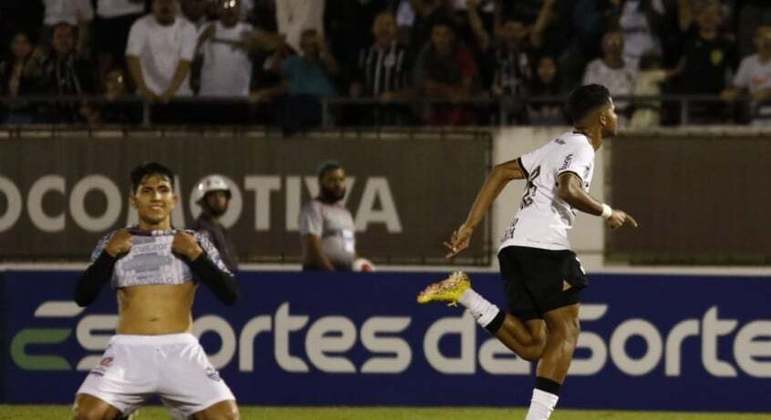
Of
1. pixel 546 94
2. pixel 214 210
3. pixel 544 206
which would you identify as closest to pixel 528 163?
pixel 544 206

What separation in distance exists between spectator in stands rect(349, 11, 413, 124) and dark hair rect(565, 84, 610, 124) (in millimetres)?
4904

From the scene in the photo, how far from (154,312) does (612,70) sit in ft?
23.6

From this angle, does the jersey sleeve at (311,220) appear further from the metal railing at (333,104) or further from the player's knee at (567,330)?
the player's knee at (567,330)

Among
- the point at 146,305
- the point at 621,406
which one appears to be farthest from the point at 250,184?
the point at 146,305

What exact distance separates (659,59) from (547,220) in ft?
18.9

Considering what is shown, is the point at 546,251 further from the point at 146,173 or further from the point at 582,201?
the point at 146,173

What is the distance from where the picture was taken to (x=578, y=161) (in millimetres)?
8898

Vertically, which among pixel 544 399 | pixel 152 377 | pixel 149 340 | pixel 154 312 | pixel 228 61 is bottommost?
pixel 544 399

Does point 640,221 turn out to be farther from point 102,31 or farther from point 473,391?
point 102,31

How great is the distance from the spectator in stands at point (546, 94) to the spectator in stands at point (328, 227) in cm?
202

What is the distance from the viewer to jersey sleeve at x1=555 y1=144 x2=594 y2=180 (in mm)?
8891

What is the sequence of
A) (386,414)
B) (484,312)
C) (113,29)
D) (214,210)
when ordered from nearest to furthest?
(484,312)
(386,414)
(214,210)
(113,29)

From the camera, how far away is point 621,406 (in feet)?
39.5

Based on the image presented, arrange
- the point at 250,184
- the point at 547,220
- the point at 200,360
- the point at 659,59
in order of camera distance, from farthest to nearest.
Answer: the point at 659,59
the point at 250,184
the point at 547,220
the point at 200,360
